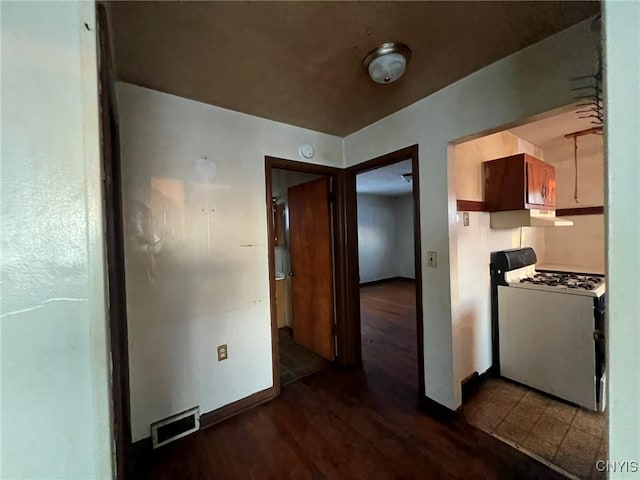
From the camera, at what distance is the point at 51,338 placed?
416 millimetres

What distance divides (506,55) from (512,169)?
104 centimetres

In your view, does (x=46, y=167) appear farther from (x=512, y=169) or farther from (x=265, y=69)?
(x=512, y=169)

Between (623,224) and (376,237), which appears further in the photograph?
(376,237)

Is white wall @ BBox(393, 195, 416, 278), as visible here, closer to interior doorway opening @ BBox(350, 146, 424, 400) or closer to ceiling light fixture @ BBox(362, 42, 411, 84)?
interior doorway opening @ BBox(350, 146, 424, 400)

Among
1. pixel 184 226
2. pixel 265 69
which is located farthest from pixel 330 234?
pixel 265 69

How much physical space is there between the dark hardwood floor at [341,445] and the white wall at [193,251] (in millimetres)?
239

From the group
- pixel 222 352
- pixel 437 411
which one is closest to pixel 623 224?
pixel 437 411

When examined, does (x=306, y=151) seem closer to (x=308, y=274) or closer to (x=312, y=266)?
(x=312, y=266)

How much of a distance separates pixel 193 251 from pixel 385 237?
604 cm

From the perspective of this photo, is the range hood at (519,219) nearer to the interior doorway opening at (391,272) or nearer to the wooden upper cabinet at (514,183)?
the wooden upper cabinet at (514,183)

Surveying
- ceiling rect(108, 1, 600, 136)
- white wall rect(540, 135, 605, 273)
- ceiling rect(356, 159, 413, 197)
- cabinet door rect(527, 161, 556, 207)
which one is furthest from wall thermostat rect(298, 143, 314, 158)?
white wall rect(540, 135, 605, 273)

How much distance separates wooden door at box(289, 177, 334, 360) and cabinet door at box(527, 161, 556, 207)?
178 centimetres

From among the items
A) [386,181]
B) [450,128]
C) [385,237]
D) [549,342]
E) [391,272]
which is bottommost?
[391,272]

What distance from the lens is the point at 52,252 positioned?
42cm
